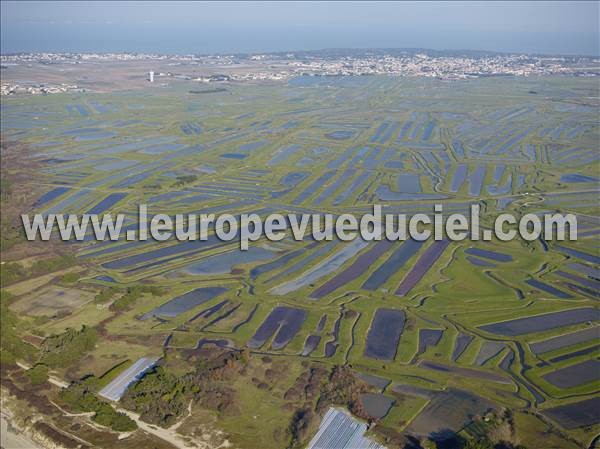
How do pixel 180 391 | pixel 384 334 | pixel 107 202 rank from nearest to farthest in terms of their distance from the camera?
pixel 180 391 → pixel 384 334 → pixel 107 202

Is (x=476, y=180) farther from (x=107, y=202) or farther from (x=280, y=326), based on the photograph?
(x=107, y=202)

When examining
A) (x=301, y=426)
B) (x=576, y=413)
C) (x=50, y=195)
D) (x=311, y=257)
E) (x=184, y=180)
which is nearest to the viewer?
(x=301, y=426)

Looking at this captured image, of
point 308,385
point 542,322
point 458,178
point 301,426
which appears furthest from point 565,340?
point 458,178

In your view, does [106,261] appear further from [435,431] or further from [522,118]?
[522,118]

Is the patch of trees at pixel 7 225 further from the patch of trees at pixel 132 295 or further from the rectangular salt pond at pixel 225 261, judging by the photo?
the rectangular salt pond at pixel 225 261

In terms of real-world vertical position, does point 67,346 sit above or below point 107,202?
below

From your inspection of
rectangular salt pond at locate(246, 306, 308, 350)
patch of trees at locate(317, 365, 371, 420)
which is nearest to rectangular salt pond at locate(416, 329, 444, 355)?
patch of trees at locate(317, 365, 371, 420)

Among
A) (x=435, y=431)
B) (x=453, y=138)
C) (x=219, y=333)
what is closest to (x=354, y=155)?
(x=453, y=138)
